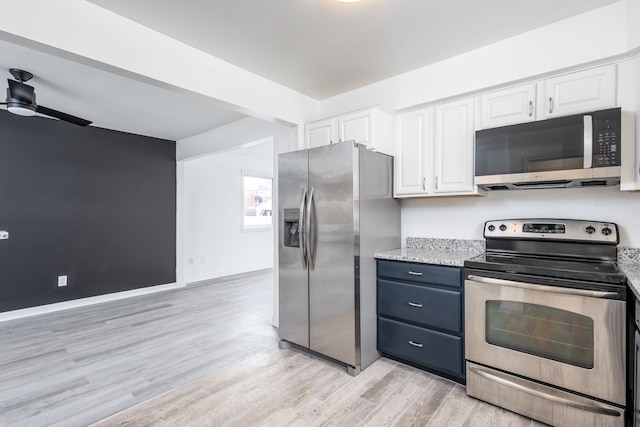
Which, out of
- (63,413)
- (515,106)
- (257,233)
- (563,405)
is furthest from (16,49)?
(257,233)

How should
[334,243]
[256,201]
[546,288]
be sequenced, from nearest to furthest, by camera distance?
[546,288] < [334,243] < [256,201]

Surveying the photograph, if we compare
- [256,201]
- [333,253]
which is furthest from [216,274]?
[333,253]

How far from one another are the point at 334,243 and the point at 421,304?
32.0 inches

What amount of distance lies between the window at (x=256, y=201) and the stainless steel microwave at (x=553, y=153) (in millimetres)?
5234

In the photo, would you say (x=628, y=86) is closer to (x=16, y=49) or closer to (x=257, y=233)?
(x=16, y=49)

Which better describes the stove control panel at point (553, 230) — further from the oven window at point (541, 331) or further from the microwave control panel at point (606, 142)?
the oven window at point (541, 331)

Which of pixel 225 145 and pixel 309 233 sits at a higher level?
pixel 225 145

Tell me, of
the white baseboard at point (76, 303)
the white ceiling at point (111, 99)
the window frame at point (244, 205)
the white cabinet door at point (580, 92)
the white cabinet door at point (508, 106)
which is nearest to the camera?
the white cabinet door at point (580, 92)

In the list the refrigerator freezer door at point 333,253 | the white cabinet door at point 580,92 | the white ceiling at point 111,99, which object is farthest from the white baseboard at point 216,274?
the white cabinet door at point 580,92

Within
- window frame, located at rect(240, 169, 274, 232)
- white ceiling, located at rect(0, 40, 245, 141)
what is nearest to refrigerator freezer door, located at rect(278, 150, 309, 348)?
white ceiling, located at rect(0, 40, 245, 141)

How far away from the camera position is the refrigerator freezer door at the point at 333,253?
243 centimetres

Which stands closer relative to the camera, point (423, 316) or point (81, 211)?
point (423, 316)

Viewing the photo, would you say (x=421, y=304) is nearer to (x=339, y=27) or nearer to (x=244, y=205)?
(x=339, y=27)

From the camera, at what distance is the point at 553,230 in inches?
86.7
